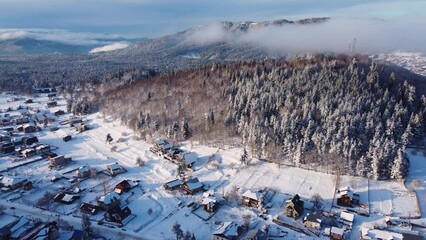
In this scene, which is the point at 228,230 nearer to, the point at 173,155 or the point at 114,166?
the point at 173,155

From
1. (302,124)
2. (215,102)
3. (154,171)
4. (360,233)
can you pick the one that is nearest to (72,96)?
(215,102)

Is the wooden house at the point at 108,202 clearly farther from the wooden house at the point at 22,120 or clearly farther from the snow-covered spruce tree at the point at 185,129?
the wooden house at the point at 22,120

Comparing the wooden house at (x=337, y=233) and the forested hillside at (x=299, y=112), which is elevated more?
the forested hillside at (x=299, y=112)

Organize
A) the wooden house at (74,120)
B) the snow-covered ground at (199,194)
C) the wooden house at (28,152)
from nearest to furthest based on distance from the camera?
1. the snow-covered ground at (199,194)
2. the wooden house at (28,152)
3. the wooden house at (74,120)

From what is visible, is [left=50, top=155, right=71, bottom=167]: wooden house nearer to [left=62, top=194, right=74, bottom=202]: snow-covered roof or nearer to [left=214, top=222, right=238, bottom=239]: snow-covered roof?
[left=62, top=194, right=74, bottom=202]: snow-covered roof

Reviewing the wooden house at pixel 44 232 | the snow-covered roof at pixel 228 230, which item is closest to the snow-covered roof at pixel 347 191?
the snow-covered roof at pixel 228 230

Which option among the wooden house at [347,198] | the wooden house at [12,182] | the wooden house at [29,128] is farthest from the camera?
the wooden house at [29,128]

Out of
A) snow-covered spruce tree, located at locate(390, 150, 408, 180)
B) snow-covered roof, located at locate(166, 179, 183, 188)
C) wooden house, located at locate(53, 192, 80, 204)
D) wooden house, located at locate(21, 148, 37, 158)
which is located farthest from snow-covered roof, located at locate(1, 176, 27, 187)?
snow-covered spruce tree, located at locate(390, 150, 408, 180)

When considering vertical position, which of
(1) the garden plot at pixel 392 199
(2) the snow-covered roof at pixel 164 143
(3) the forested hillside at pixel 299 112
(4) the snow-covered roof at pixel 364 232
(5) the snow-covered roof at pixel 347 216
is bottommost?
(1) the garden plot at pixel 392 199
